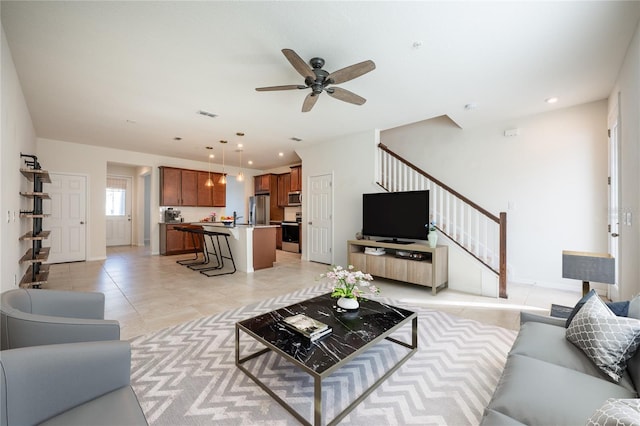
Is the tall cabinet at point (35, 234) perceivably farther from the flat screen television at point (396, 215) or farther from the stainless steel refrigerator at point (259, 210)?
the stainless steel refrigerator at point (259, 210)

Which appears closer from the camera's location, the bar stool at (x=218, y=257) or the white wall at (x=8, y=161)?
the white wall at (x=8, y=161)

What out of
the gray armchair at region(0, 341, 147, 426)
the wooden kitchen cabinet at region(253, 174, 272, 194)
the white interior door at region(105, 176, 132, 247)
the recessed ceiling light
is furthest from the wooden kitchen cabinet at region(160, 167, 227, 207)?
the gray armchair at region(0, 341, 147, 426)

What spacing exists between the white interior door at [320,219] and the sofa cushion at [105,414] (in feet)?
16.1

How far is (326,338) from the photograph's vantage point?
5.84 feet

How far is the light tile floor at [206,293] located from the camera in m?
3.03

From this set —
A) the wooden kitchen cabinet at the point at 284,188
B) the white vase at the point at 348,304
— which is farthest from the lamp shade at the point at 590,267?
the wooden kitchen cabinet at the point at 284,188

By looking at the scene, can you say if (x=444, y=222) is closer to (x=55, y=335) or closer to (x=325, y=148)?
(x=325, y=148)

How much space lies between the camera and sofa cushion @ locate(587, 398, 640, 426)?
2.48ft

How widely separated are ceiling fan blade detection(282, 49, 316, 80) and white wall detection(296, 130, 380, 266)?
2.80m

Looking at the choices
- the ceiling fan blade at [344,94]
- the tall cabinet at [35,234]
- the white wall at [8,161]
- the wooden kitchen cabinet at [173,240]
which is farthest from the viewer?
the wooden kitchen cabinet at [173,240]

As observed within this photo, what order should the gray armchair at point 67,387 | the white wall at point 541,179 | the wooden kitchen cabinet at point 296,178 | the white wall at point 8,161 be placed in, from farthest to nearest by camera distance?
the wooden kitchen cabinet at point 296,178, the white wall at point 541,179, the white wall at point 8,161, the gray armchair at point 67,387

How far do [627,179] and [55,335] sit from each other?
4.51 m

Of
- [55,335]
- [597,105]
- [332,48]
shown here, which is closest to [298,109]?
[332,48]

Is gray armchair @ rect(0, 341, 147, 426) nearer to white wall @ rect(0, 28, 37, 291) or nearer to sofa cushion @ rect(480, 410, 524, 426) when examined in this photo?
sofa cushion @ rect(480, 410, 524, 426)
